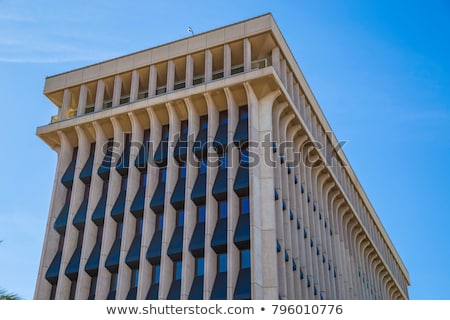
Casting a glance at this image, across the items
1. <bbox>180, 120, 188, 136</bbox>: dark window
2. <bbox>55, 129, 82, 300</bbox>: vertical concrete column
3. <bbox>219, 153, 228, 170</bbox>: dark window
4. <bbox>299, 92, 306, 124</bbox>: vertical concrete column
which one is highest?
<bbox>299, 92, 306, 124</bbox>: vertical concrete column

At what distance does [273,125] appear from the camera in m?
42.6

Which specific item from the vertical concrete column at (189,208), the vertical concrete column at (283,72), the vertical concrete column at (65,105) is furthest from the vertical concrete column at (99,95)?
the vertical concrete column at (283,72)

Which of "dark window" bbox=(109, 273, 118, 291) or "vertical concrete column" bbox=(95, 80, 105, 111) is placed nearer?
"dark window" bbox=(109, 273, 118, 291)

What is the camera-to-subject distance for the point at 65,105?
4894cm

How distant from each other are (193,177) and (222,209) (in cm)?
323

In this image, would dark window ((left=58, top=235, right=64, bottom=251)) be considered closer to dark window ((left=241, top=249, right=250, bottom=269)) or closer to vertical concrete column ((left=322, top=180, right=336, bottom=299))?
dark window ((left=241, top=249, right=250, bottom=269))

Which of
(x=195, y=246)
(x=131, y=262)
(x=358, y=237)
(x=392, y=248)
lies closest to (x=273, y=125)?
(x=195, y=246)

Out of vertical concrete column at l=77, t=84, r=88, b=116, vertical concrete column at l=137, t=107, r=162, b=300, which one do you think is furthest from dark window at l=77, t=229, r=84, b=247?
vertical concrete column at l=77, t=84, r=88, b=116

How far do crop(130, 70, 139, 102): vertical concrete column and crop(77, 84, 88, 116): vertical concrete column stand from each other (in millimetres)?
4392

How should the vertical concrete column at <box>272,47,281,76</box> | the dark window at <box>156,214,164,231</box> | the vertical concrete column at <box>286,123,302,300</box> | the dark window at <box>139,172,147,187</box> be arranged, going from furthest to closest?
the vertical concrete column at <box>272,47,281,76</box>
the dark window at <box>139,172,147,187</box>
the dark window at <box>156,214,164,231</box>
the vertical concrete column at <box>286,123,302,300</box>

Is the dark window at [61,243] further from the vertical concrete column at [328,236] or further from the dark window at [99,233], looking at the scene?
the vertical concrete column at [328,236]

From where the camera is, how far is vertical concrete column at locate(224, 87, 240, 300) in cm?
3529
